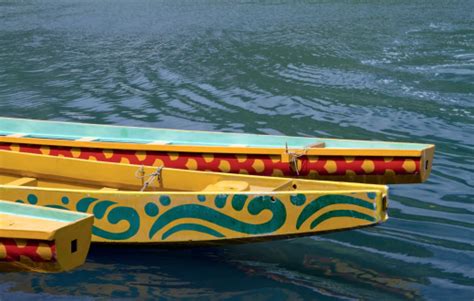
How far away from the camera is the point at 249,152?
6770 millimetres

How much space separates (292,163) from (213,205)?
1205 millimetres

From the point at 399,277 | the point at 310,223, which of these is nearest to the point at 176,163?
the point at 310,223

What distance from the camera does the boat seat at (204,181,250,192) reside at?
5.99 meters

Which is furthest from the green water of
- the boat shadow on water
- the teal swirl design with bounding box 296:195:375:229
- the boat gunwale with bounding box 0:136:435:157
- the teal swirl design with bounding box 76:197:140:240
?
the boat gunwale with bounding box 0:136:435:157

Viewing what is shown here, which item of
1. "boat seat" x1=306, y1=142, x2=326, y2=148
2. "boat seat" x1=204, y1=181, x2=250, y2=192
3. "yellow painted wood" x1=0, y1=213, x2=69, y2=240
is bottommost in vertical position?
"yellow painted wood" x1=0, y1=213, x2=69, y2=240

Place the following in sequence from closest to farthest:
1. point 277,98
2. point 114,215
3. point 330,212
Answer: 1. point 330,212
2. point 114,215
3. point 277,98

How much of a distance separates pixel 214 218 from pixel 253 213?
32 centimetres

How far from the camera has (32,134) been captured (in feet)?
27.2

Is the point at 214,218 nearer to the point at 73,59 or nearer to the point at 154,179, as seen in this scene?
the point at 154,179

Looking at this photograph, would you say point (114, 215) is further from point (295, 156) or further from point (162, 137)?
point (162, 137)

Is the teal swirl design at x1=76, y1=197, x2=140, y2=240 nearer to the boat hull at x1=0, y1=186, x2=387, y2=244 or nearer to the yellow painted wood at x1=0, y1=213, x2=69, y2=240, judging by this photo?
the boat hull at x1=0, y1=186, x2=387, y2=244

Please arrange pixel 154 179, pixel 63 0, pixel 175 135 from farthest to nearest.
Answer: pixel 63 0, pixel 175 135, pixel 154 179

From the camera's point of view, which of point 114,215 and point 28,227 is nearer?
point 28,227

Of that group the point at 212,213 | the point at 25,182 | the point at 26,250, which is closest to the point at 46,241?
the point at 26,250
